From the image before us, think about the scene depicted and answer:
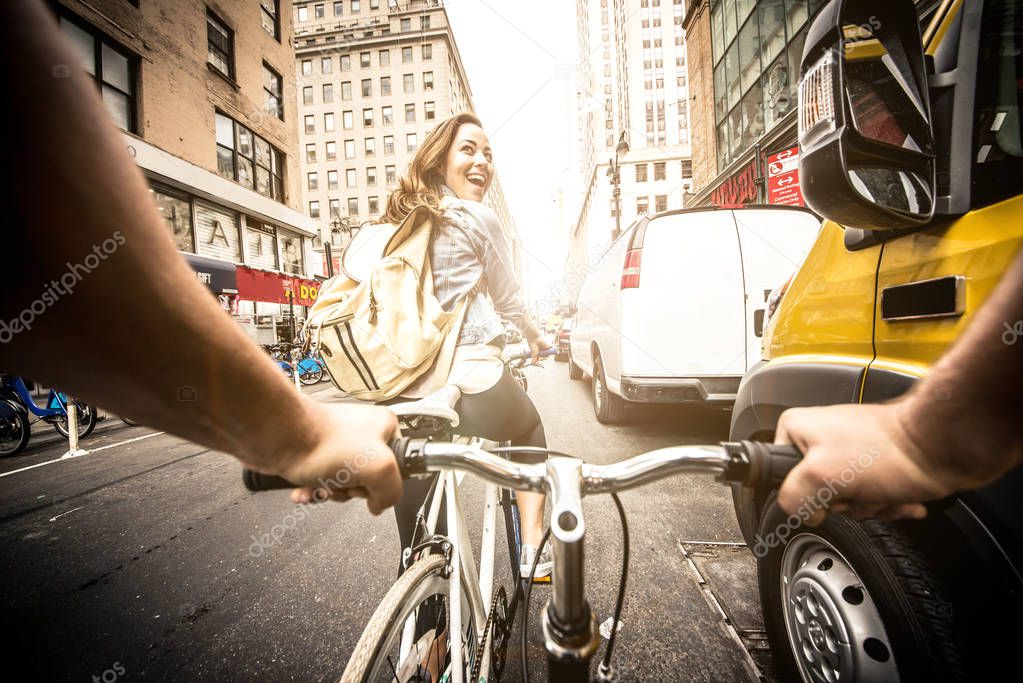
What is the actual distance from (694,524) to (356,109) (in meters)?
54.3

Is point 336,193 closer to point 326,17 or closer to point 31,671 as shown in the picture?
point 326,17

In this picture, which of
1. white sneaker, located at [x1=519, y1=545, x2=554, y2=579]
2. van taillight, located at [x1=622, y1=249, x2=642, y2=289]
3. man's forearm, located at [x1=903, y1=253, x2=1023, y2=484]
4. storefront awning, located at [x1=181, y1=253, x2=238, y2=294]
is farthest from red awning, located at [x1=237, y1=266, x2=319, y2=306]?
man's forearm, located at [x1=903, y1=253, x2=1023, y2=484]

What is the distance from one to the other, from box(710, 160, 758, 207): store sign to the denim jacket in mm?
12458

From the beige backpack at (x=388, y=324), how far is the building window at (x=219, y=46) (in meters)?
20.3

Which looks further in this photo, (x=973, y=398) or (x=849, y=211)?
(x=849, y=211)

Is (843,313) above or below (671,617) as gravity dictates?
above

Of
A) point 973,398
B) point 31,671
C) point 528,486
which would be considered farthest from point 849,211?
point 31,671

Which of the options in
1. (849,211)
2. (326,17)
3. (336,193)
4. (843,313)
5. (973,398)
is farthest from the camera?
(326,17)

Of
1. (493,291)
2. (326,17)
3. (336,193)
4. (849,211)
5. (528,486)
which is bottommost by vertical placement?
(528,486)

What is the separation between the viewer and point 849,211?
1.22m

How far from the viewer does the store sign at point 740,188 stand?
12.0 meters

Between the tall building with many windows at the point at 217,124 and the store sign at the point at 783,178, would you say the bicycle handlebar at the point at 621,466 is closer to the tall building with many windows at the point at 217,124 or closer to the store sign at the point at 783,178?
the store sign at the point at 783,178

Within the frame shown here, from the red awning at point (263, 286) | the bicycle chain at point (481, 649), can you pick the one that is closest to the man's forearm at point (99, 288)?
the bicycle chain at point (481, 649)

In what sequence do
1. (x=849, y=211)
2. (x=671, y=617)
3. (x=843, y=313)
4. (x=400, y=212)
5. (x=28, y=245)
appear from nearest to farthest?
1. (x=28, y=245)
2. (x=849, y=211)
3. (x=843, y=313)
4. (x=400, y=212)
5. (x=671, y=617)
